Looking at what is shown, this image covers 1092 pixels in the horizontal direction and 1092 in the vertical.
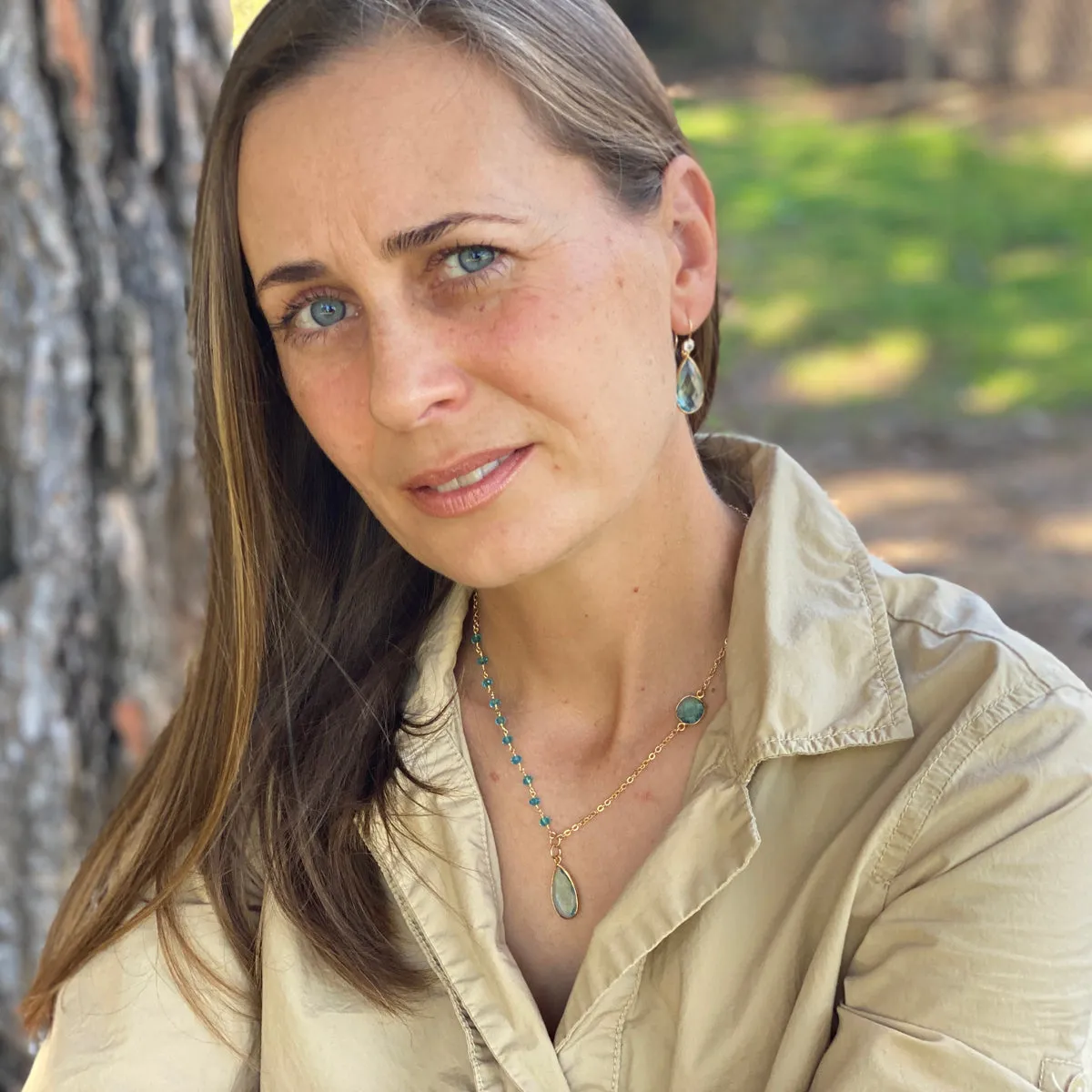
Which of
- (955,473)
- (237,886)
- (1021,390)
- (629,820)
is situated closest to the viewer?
(629,820)

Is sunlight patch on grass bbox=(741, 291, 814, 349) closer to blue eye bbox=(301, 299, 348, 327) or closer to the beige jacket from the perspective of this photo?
the beige jacket

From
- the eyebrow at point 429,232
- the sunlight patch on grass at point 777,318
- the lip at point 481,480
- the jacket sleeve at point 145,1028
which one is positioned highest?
the sunlight patch on grass at point 777,318

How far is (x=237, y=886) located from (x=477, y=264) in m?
0.86

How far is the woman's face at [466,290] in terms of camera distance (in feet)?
5.13

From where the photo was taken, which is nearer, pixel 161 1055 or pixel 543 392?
pixel 543 392

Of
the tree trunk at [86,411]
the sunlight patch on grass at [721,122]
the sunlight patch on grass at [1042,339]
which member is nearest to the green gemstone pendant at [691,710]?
the tree trunk at [86,411]

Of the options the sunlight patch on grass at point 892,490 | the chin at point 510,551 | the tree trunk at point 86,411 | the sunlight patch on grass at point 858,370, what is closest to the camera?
the chin at point 510,551

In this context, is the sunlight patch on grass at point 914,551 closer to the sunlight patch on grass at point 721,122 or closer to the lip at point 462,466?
the sunlight patch on grass at point 721,122

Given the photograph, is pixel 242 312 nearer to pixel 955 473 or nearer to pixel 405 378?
pixel 405 378

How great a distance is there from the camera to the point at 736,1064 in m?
1.62

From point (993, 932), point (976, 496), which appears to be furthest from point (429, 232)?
point (976, 496)

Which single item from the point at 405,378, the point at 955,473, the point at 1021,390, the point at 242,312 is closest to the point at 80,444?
the point at 242,312

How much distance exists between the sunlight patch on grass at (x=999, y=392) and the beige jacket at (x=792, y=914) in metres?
3.23

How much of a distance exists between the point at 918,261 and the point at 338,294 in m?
4.58
